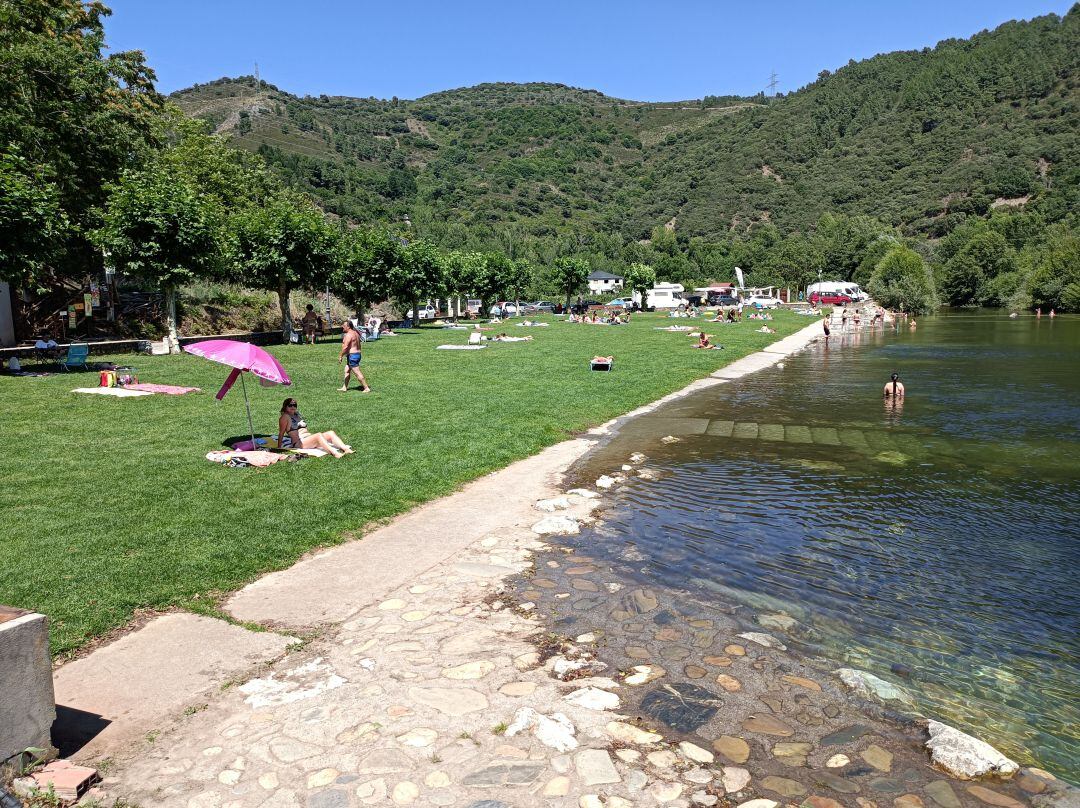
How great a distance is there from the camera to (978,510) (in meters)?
8.82

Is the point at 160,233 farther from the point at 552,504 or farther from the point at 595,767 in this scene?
the point at 595,767

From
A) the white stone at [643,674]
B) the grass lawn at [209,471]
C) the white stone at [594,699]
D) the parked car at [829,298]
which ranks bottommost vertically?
the white stone at [643,674]

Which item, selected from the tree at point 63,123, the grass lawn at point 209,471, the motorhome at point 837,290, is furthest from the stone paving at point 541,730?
the motorhome at point 837,290

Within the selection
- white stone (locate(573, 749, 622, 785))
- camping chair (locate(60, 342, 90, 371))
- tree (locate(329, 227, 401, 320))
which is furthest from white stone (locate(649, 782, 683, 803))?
tree (locate(329, 227, 401, 320))

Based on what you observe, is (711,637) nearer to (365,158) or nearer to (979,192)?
(979,192)

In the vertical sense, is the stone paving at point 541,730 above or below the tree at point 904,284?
below

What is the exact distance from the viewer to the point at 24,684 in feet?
11.8

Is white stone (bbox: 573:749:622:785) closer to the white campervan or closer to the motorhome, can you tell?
the white campervan

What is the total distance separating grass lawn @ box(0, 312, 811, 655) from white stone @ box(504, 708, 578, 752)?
3.00 meters

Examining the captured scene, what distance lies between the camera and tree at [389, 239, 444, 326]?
43406 mm

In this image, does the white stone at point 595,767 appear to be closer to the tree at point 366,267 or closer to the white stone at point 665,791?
the white stone at point 665,791

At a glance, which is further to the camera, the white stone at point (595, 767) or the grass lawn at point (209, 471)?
the grass lawn at point (209, 471)

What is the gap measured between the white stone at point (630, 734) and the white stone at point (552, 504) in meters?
4.54

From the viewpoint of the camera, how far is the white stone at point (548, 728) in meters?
4.01
